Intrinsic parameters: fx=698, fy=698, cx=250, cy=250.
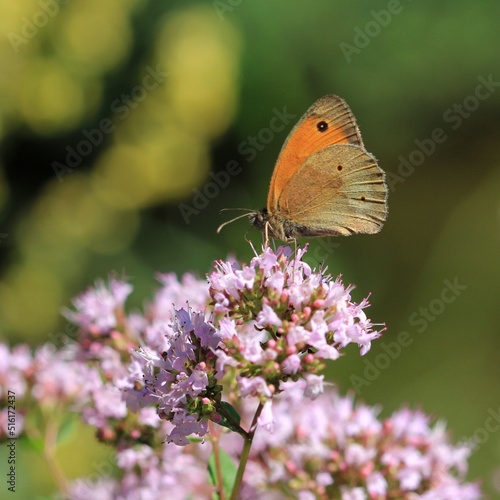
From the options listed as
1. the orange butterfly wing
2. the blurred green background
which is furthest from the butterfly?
the blurred green background

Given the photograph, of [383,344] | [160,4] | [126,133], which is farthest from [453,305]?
[160,4]

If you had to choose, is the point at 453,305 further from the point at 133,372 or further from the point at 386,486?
the point at 133,372

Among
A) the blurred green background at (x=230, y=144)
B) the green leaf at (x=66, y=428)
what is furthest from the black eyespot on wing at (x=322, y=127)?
the blurred green background at (x=230, y=144)

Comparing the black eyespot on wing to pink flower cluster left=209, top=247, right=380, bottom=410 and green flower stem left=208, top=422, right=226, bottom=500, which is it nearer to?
pink flower cluster left=209, top=247, right=380, bottom=410

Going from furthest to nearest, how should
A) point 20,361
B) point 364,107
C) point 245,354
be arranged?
point 364,107
point 20,361
point 245,354

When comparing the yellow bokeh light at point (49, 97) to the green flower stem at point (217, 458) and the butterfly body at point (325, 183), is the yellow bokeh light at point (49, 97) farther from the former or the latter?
the green flower stem at point (217, 458)

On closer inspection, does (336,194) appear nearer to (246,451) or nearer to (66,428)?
(246,451)

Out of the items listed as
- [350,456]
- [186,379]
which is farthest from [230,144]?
[186,379]
